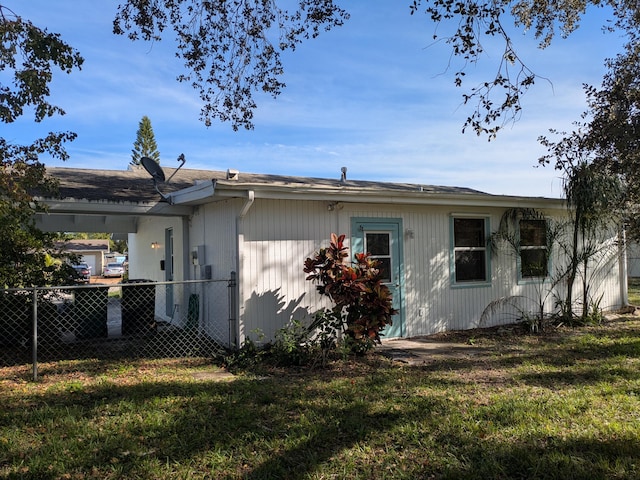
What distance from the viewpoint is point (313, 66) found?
29.0 feet

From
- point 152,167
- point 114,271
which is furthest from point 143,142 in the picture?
point 152,167

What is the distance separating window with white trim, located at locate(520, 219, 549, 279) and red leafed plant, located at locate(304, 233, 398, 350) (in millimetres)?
4563

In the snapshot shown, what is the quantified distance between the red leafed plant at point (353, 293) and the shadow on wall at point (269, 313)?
79 cm

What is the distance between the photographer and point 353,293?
21.0 ft

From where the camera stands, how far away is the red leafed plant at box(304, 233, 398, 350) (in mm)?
6367

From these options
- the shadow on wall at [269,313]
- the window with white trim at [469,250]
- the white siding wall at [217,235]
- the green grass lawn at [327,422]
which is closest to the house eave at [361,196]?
the white siding wall at [217,235]

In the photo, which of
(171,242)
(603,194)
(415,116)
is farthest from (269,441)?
(415,116)

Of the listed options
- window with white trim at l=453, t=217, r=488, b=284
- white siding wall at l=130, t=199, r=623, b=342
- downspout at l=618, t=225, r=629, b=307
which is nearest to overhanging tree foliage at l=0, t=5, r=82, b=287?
white siding wall at l=130, t=199, r=623, b=342

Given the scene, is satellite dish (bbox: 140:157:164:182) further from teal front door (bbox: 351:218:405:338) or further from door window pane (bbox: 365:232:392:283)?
door window pane (bbox: 365:232:392:283)

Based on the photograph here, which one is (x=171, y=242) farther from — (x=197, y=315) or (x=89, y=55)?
(x=89, y=55)

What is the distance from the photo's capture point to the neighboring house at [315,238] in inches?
272

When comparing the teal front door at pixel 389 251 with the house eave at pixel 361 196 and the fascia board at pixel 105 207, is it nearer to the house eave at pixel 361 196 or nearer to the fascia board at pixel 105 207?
the house eave at pixel 361 196

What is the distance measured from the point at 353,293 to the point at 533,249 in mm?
5339

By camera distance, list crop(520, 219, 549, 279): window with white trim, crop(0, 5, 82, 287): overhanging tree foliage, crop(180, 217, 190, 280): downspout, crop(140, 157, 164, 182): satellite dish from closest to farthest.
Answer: crop(0, 5, 82, 287): overhanging tree foliage < crop(140, 157, 164, 182): satellite dish < crop(180, 217, 190, 280): downspout < crop(520, 219, 549, 279): window with white trim
